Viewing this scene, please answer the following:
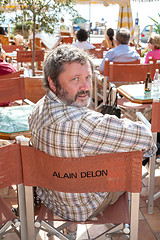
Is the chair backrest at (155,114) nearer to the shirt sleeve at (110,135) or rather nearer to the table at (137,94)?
the shirt sleeve at (110,135)

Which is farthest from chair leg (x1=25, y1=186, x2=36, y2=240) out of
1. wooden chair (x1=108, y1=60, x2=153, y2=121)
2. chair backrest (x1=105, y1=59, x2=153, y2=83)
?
chair backrest (x1=105, y1=59, x2=153, y2=83)

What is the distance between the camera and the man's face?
1.45 metres

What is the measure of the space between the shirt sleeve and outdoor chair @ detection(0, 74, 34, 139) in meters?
0.66

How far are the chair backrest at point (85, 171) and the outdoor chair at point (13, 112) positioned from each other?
0.56m

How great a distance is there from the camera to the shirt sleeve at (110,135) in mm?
1253

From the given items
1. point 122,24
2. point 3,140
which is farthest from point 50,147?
point 122,24

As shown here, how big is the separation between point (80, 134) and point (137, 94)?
5.70 ft

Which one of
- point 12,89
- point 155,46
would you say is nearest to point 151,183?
point 12,89

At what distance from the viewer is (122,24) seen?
730cm

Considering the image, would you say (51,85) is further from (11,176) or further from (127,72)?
(127,72)

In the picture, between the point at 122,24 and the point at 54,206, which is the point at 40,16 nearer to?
the point at 122,24

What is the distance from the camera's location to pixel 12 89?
2719 millimetres

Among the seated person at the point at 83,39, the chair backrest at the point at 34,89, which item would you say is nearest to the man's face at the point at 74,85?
the chair backrest at the point at 34,89

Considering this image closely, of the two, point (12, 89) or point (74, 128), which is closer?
point (74, 128)
